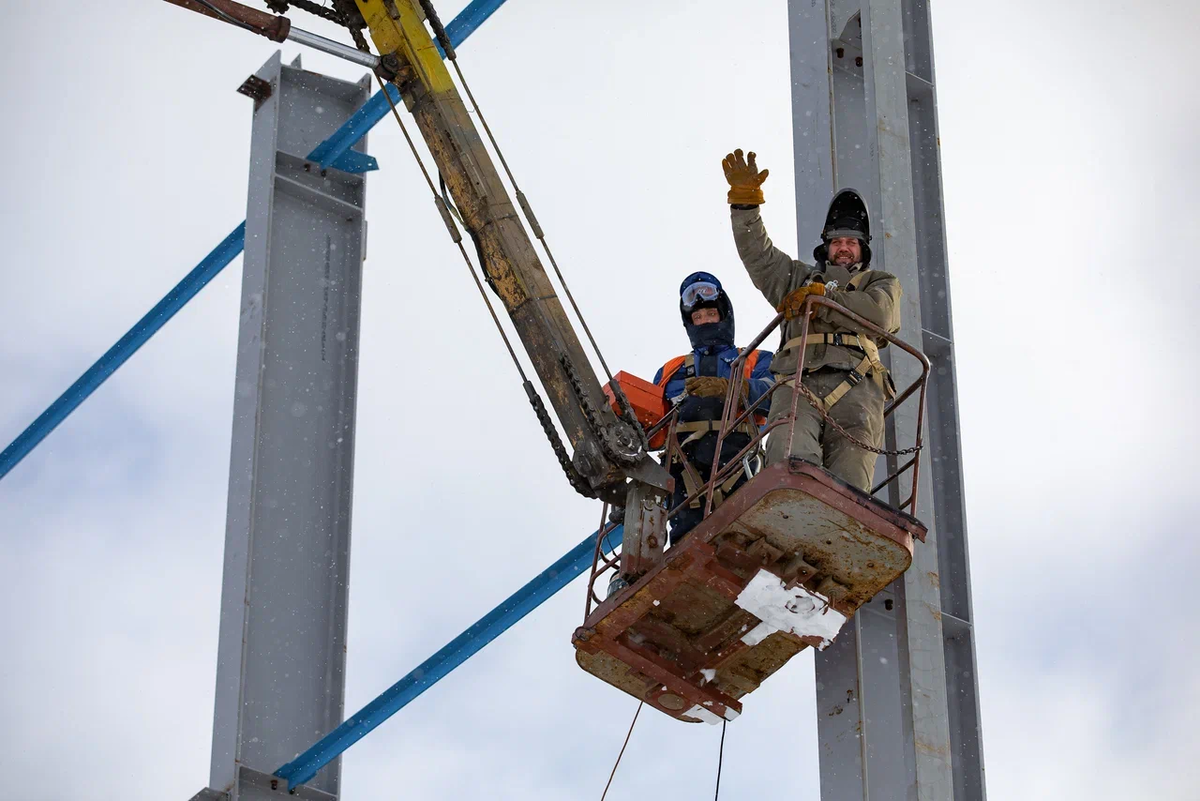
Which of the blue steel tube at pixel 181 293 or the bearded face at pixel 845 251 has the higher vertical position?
the blue steel tube at pixel 181 293

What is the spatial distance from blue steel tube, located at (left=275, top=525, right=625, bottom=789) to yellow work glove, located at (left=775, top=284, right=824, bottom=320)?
436 cm

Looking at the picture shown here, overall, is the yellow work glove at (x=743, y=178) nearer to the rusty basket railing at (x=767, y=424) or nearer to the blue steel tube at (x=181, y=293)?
the rusty basket railing at (x=767, y=424)

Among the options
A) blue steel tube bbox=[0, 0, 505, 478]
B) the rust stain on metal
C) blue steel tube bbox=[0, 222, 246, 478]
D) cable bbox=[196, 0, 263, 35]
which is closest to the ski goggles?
the rust stain on metal

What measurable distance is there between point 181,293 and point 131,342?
0.92 metres

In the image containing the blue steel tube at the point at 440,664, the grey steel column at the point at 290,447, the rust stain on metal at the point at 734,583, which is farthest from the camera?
the grey steel column at the point at 290,447

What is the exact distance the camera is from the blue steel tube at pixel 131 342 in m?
17.9

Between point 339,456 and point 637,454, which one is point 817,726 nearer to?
point 637,454

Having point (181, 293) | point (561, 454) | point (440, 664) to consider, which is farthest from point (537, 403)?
point (181, 293)

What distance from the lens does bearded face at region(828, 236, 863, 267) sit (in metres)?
10.5

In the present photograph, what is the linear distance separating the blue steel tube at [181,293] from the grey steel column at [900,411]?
4.37 metres

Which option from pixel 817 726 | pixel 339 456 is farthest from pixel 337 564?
pixel 817 726

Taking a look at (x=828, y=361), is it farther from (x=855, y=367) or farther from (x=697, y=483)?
(x=697, y=483)

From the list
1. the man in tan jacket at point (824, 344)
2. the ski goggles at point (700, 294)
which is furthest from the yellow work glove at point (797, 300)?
the ski goggles at point (700, 294)

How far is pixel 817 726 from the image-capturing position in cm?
1034
